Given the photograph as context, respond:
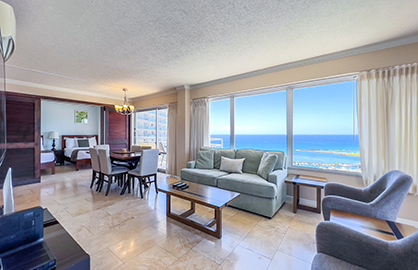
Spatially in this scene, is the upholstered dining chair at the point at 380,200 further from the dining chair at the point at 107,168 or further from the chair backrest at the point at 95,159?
the chair backrest at the point at 95,159

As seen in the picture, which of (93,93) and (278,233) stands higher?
(93,93)

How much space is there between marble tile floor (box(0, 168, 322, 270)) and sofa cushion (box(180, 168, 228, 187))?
1.69 feet

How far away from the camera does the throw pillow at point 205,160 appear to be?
3.97 m

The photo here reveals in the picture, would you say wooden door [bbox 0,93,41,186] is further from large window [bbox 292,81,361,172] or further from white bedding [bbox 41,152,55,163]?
large window [bbox 292,81,361,172]

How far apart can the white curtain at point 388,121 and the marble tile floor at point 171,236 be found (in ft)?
4.02

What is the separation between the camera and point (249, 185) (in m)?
2.85

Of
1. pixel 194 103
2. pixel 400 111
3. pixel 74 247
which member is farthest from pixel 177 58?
pixel 400 111

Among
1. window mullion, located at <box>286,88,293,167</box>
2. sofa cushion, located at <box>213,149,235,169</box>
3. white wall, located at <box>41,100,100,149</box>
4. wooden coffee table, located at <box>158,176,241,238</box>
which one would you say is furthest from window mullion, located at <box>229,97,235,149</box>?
white wall, located at <box>41,100,100,149</box>

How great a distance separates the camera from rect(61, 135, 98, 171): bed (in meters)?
6.05

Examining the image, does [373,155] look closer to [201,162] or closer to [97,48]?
[201,162]

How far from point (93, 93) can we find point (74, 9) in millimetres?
4331

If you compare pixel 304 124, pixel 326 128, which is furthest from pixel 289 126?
pixel 326 128

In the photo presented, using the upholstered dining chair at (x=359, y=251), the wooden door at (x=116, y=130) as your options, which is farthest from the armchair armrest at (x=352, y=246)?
the wooden door at (x=116, y=130)

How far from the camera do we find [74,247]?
0.91 m
